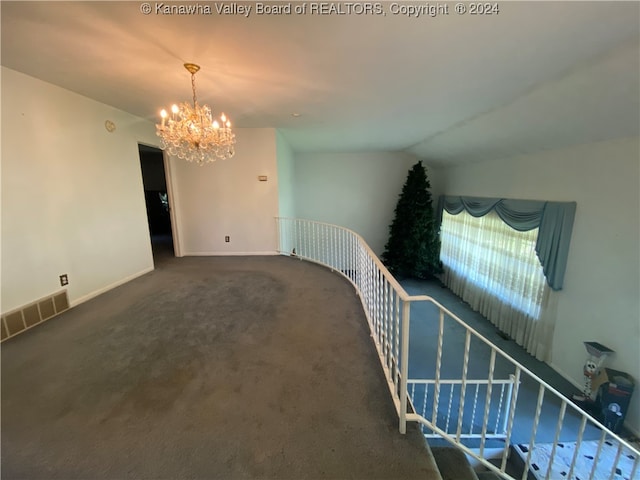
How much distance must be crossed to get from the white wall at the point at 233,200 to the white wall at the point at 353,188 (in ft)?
8.19

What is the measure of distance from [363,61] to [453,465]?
3160 mm

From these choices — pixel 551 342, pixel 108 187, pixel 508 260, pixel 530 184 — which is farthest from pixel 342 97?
pixel 551 342

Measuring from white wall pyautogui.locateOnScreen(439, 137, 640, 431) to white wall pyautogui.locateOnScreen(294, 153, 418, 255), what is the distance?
3.53m

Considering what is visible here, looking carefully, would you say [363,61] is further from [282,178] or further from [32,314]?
[32,314]

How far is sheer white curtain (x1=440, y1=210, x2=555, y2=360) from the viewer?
4.38 meters

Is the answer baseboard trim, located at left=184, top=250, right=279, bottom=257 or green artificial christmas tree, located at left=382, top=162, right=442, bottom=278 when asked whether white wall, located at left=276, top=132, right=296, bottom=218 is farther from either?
green artificial christmas tree, located at left=382, top=162, right=442, bottom=278

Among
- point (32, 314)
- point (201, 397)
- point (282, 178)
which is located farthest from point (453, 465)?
point (282, 178)

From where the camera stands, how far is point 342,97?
312 cm

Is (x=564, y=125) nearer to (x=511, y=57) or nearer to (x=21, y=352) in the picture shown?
(x=511, y=57)

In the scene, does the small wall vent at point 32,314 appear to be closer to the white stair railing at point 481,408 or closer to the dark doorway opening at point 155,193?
the white stair railing at point 481,408

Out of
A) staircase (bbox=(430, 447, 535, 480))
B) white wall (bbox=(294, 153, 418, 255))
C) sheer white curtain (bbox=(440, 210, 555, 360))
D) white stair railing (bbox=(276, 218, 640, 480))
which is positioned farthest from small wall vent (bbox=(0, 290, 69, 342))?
sheer white curtain (bbox=(440, 210, 555, 360))

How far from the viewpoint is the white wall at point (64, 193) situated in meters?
2.46

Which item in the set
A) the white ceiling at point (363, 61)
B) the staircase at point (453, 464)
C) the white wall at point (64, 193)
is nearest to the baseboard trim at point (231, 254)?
the white wall at point (64, 193)

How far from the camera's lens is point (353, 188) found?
7.67 metres
